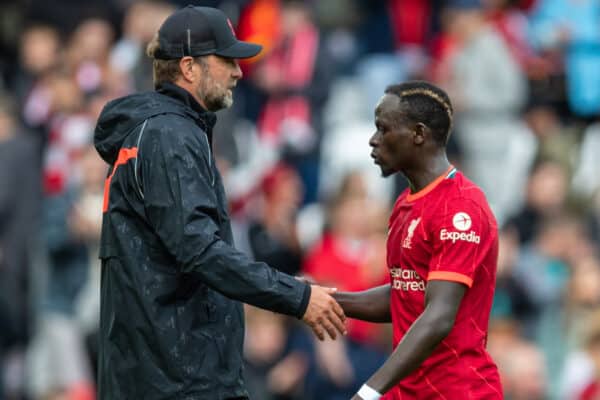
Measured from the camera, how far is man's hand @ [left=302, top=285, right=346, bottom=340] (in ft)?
19.5

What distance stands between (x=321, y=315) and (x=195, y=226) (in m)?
0.63

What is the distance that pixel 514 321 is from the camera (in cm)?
1009

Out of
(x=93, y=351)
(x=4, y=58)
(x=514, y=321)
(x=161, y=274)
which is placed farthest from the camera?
(x=4, y=58)

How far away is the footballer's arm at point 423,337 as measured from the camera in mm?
5637

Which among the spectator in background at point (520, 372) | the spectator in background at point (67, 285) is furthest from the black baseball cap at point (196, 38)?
the spectator in background at point (67, 285)

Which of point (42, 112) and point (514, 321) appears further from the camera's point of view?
point (42, 112)

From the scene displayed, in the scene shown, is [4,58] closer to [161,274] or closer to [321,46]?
[321,46]

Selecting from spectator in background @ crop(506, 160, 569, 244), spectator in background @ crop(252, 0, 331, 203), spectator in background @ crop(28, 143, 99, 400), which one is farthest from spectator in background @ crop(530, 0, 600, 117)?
spectator in background @ crop(28, 143, 99, 400)

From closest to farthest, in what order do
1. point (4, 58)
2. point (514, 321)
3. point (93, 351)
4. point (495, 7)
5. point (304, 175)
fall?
point (514, 321) < point (93, 351) < point (304, 175) < point (495, 7) < point (4, 58)

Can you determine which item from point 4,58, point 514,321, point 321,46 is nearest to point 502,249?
point 514,321

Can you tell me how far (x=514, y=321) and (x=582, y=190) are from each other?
1666 mm

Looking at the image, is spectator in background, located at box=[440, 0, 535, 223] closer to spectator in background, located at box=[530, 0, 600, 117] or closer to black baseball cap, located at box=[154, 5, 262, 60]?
spectator in background, located at box=[530, 0, 600, 117]

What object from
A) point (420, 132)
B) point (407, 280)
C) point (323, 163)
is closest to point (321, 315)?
point (407, 280)

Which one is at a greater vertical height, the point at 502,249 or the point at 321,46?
the point at 321,46
